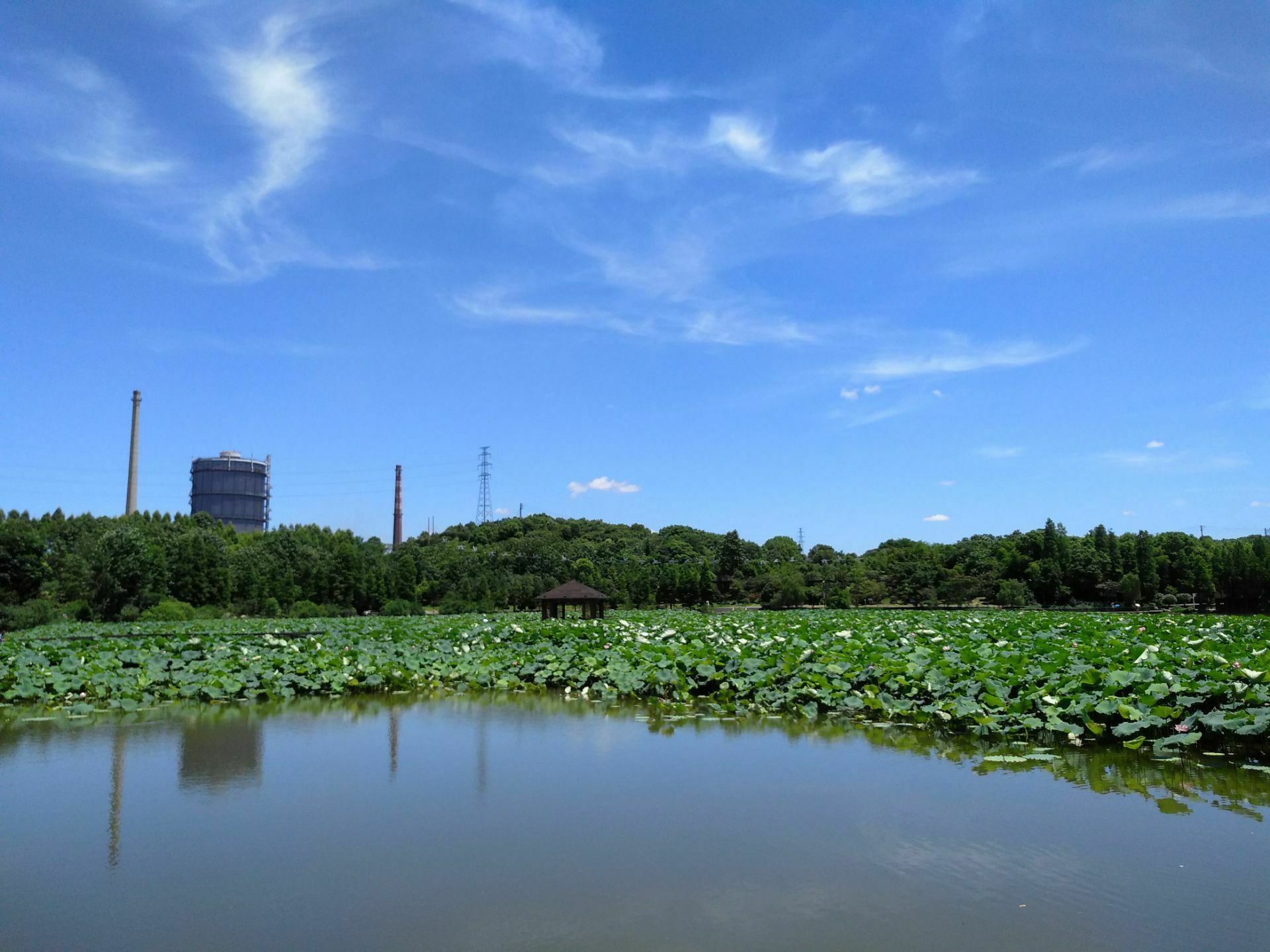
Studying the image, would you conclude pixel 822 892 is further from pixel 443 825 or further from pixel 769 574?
pixel 769 574

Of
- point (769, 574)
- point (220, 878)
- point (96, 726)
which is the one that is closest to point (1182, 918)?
point (220, 878)

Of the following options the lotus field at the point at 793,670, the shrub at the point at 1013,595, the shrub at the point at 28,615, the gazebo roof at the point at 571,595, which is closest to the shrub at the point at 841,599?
the shrub at the point at 1013,595

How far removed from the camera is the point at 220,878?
4957mm

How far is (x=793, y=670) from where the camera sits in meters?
11.9

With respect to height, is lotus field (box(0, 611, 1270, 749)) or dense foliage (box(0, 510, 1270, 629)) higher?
dense foliage (box(0, 510, 1270, 629))

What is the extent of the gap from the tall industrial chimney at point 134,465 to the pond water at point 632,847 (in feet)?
208

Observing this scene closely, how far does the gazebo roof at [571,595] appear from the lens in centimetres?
3019

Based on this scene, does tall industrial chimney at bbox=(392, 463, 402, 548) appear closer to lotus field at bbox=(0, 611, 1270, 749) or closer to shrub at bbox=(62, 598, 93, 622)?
shrub at bbox=(62, 598, 93, 622)

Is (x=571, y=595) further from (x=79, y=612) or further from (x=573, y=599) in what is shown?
(x=79, y=612)

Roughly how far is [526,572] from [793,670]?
58.6m

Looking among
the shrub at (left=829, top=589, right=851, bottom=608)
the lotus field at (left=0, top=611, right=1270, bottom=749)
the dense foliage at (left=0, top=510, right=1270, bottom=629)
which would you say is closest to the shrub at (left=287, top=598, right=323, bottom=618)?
the dense foliage at (left=0, top=510, right=1270, bottom=629)

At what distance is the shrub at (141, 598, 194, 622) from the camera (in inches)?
1519

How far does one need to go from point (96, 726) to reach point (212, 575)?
4177 cm

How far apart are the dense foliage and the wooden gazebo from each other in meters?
18.9
